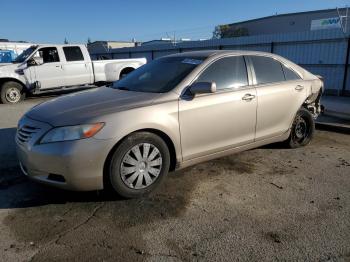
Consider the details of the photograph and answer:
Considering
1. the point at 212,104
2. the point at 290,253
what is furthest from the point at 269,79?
the point at 290,253

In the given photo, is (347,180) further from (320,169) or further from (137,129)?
(137,129)

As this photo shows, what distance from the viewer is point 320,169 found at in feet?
15.3

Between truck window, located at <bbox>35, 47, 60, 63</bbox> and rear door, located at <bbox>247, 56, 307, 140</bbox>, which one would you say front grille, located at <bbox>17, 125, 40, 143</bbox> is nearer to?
rear door, located at <bbox>247, 56, 307, 140</bbox>

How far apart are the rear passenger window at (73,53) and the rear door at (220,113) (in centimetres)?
932

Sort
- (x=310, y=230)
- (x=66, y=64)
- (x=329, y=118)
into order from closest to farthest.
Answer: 1. (x=310, y=230)
2. (x=329, y=118)
3. (x=66, y=64)

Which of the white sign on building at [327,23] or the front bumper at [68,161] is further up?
the white sign on building at [327,23]

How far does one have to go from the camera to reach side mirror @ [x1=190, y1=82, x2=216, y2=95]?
156 inches

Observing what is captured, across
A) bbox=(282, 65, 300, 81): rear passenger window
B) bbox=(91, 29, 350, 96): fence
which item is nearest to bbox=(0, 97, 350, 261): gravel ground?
bbox=(282, 65, 300, 81): rear passenger window

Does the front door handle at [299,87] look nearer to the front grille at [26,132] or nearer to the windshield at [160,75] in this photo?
the windshield at [160,75]

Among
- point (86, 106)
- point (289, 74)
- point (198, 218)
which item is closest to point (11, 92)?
point (86, 106)

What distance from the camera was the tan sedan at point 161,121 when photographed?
341 cm

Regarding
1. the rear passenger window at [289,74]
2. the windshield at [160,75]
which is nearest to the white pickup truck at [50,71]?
the windshield at [160,75]

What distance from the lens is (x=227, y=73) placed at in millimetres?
4496

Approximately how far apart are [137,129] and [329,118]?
5.79 m
